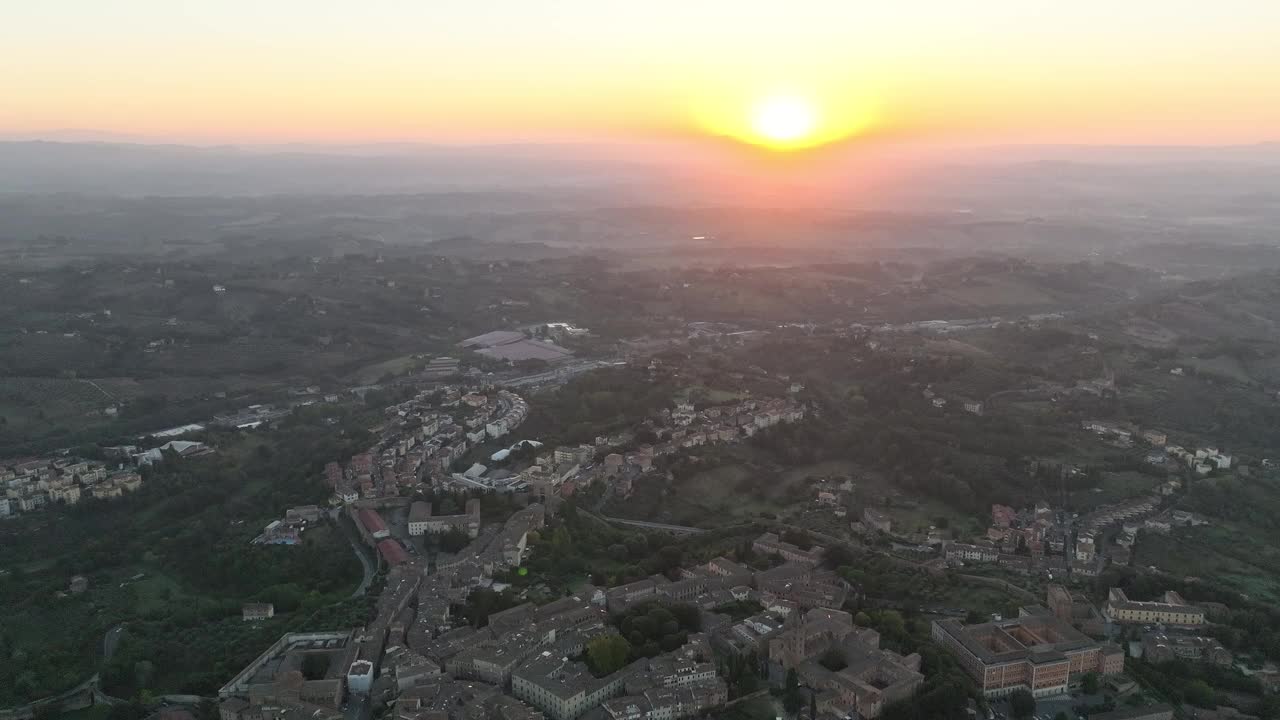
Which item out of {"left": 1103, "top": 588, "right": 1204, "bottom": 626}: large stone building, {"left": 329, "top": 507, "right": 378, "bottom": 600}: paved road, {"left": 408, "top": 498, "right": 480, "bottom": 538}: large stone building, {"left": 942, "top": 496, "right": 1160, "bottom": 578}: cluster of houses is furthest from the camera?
{"left": 408, "top": 498, "right": 480, "bottom": 538}: large stone building

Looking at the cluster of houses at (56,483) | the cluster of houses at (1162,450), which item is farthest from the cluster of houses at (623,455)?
the cluster of houses at (1162,450)

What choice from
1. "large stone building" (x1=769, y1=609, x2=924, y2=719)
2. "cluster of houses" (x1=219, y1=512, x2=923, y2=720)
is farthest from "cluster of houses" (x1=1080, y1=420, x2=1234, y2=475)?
"large stone building" (x1=769, y1=609, x2=924, y2=719)

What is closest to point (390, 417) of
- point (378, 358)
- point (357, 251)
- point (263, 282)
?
point (378, 358)

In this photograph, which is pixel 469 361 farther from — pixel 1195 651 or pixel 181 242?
pixel 181 242

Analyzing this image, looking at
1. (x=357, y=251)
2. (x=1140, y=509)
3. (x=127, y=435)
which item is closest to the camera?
(x=1140, y=509)

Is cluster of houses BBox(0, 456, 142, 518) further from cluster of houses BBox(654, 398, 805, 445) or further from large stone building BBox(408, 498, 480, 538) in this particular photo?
cluster of houses BBox(654, 398, 805, 445)
